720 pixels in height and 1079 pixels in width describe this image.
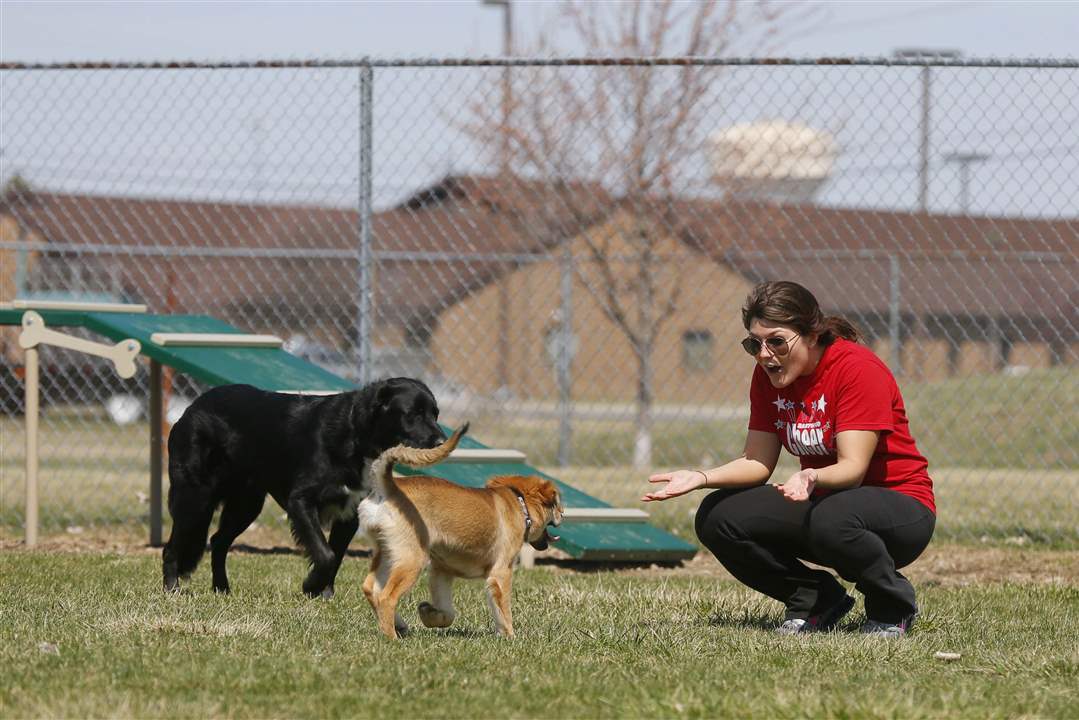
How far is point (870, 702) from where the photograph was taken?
3184 millimetres

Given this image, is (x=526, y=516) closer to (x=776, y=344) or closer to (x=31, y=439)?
(x=776, y=344)

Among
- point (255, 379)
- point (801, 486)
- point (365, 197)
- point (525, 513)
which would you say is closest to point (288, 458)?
point (255, 379)

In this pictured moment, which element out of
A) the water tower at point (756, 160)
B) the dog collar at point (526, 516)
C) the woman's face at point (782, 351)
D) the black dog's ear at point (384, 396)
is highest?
the water tower at point (756, 160)

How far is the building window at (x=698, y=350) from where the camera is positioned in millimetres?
16938

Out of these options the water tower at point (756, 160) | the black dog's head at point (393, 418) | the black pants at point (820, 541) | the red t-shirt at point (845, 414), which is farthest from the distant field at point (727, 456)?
the red t-shirt at point (845, 414)

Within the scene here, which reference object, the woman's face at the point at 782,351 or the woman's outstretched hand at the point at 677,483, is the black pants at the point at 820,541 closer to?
the woman's outstretched hand at the point at 677,483


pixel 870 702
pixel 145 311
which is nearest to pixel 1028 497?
pixel 145 311

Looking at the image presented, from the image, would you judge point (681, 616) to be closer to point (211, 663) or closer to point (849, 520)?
point (849, 520)

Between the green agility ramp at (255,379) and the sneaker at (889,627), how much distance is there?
2016 mm

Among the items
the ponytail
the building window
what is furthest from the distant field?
the ponytail

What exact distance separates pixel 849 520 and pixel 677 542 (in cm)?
253

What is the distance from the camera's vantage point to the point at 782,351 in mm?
4555

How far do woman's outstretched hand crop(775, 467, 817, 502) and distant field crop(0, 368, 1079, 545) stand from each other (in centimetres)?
375

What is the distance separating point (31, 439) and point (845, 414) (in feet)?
15.1
